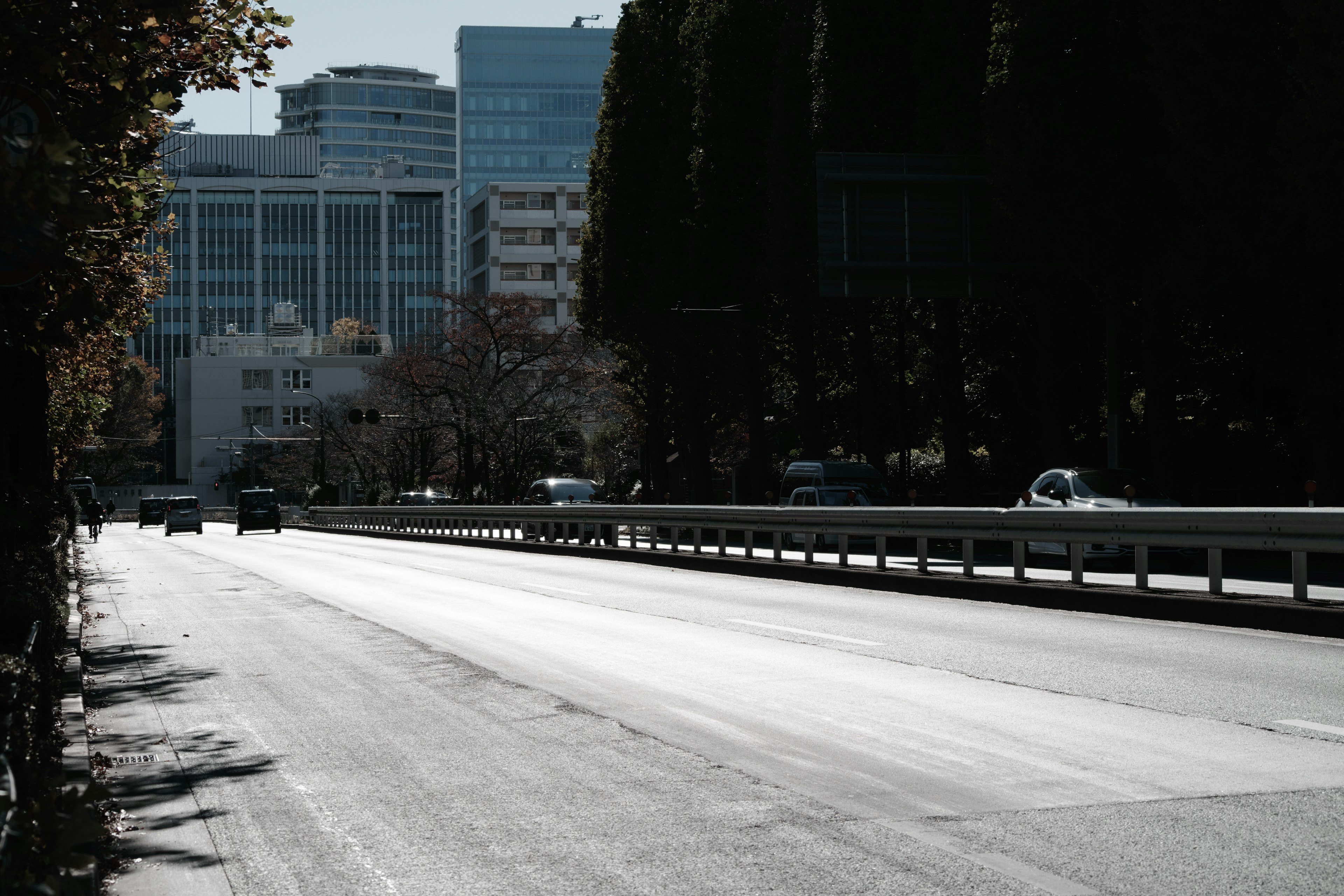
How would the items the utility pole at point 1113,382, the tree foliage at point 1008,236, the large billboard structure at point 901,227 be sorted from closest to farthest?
the tree foliage at point 1008,236, the utility pole at point 1113,382, the large billboard structure at point 901,227

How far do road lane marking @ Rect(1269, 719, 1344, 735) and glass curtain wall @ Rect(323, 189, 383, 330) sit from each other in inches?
6710

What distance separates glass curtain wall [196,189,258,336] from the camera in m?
173

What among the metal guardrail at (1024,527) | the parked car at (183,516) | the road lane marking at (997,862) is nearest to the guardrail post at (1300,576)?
the metal guardrail at (1024,527)

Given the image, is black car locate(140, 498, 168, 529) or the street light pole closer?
the street light pole

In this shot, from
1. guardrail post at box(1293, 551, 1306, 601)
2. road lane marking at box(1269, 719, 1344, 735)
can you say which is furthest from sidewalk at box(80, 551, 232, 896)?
guardrail post at box(1293, 551, 1306, 601)

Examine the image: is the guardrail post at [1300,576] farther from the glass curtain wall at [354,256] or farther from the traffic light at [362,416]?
the glass curtain wall at [354,256]

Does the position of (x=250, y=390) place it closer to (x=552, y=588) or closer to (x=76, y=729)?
(x=552, y=588)

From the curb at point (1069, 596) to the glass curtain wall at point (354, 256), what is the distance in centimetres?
15411

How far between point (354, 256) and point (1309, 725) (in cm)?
17394

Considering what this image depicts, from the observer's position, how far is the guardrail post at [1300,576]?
13508 mm

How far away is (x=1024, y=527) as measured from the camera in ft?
58.2

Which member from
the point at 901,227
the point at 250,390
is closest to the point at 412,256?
the point at 250,390

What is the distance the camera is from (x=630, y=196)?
179 ft

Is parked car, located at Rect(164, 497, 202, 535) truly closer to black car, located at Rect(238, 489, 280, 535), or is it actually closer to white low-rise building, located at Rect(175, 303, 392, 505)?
black car, located at Rect(238, 489, 280, 535)
